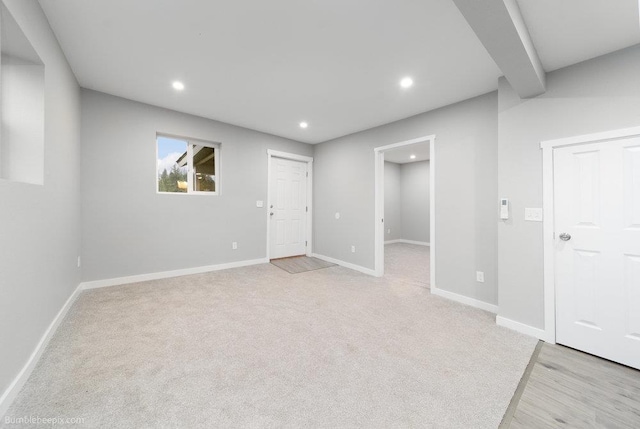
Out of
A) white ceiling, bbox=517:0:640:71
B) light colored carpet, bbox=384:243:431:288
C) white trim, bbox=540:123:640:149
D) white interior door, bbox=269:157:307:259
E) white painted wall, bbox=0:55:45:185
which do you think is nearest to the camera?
white ceiling, bbox=517:0:640:71

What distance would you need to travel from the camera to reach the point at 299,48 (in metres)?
2.22

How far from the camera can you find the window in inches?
150

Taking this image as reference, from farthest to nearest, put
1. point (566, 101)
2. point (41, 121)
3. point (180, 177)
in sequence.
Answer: point (180, 177) → point (566, 101) → point (41, 121)

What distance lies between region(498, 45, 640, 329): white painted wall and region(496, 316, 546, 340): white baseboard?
0.14ft

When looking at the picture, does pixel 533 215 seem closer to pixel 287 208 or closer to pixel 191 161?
pixel 287 208

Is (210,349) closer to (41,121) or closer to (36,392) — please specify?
(36,392)

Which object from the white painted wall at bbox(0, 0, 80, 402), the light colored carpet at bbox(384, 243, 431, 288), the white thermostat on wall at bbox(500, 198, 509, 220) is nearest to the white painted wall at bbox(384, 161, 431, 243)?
the light colored carpet at bbox(384, 243, 431, 288)

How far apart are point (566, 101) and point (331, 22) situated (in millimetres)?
2145

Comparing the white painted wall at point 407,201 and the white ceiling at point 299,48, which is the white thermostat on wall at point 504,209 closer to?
the white ceiling at point 299,48

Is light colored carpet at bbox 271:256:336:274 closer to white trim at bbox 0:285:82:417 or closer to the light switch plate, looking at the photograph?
white trim at bbox 0:285:82:417

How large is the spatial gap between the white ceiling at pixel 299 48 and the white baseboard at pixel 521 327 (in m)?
2.39

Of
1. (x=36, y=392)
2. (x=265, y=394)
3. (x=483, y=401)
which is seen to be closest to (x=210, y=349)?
(x=265, y=394)

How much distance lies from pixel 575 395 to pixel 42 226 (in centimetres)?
393

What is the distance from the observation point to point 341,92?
3.04m
